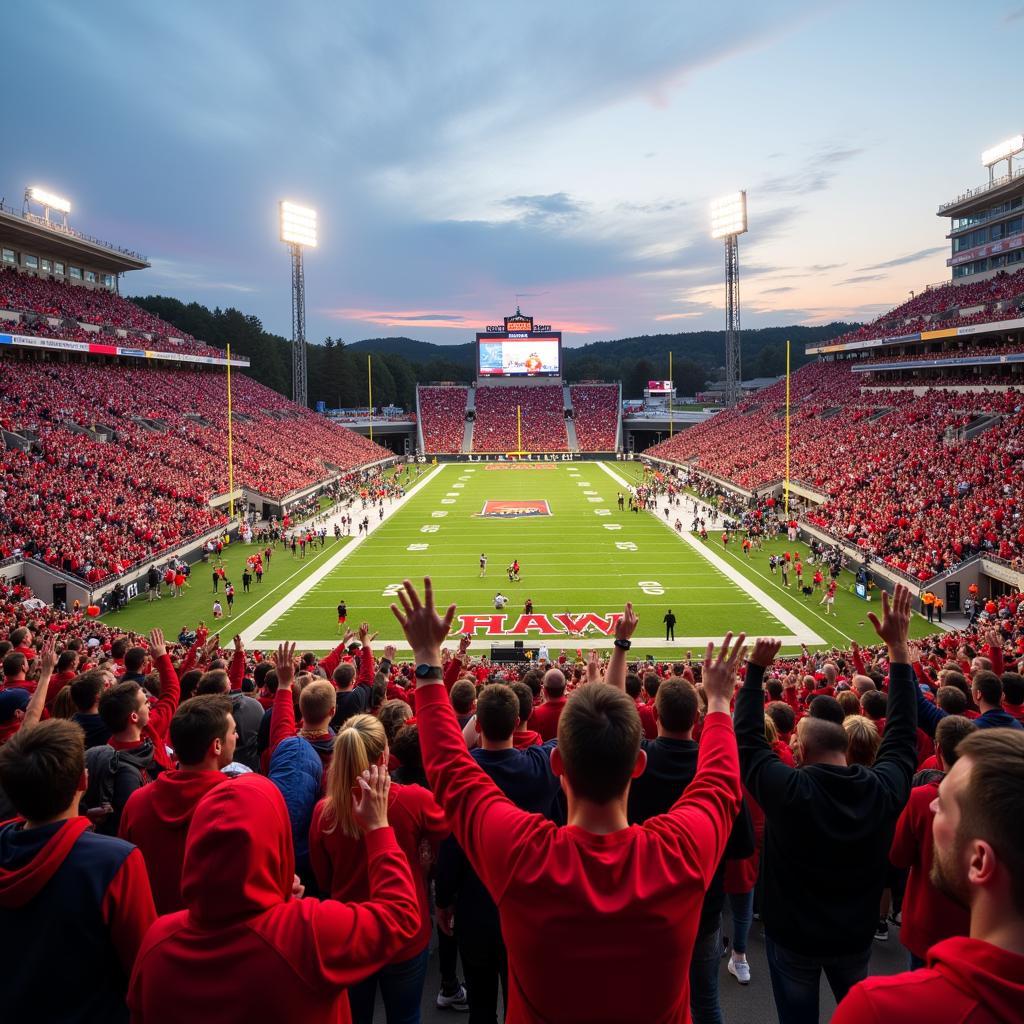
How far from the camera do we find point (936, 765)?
453cm

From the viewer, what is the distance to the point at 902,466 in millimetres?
A: 33656

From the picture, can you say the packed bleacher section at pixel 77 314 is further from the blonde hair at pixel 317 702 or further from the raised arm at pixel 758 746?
the raised arm at pixel 758 746

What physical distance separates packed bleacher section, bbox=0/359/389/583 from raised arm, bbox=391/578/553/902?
982 inches

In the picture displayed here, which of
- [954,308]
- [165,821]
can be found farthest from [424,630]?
[954,308]

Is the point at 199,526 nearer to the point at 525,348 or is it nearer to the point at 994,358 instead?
the point at 994,358

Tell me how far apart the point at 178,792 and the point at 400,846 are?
0.96 meters

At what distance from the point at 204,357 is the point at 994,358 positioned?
52.9 m

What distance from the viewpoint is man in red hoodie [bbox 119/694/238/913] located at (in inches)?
125

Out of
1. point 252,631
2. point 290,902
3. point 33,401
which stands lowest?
point 252,631

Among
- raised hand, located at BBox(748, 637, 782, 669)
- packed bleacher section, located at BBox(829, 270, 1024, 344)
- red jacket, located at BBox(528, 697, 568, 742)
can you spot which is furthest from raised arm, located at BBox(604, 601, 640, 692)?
packed bleacher section, located at BBox(829, 270, 1024, 344)

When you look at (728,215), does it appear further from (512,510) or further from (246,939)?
(246,939)

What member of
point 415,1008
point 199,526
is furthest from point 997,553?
point 199,526

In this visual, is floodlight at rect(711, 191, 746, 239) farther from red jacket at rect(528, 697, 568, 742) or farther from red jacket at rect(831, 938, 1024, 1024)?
red jacket at rect(831, 938, 1024, 1024)

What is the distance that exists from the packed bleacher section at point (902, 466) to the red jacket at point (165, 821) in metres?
24.2
